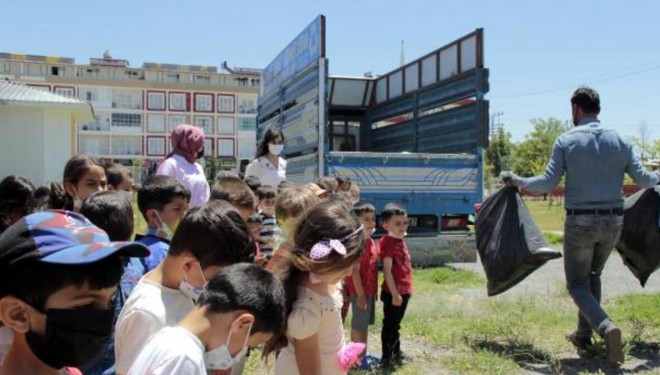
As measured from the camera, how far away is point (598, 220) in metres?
4.57

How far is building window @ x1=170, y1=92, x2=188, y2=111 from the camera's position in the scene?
240 ft

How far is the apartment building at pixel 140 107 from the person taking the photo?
71.9 meters

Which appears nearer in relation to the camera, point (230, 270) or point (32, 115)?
point (230, 270)

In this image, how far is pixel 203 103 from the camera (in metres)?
73.6

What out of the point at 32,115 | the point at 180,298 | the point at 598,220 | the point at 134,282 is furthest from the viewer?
the point at 32,115

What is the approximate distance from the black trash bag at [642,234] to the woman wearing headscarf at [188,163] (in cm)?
325

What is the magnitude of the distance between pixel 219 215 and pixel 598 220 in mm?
3334

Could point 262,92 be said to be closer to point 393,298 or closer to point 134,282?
point 393,298

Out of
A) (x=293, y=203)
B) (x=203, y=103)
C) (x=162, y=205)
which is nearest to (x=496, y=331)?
(x=293, y=203)

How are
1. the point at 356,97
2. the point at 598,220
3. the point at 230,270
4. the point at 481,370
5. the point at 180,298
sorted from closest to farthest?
the point at 230,270, the point at 180,298, the point at 481,370, the point at 598,220, the point at 356,97

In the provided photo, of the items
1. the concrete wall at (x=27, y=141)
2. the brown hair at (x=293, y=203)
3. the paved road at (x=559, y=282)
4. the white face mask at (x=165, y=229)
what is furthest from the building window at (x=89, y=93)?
the white face mask at (x=165, y=229)

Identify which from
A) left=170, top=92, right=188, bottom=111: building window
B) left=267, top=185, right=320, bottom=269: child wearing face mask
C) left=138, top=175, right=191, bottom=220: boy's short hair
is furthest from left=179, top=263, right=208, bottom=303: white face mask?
left=170, top=92, right=188, bottom=111: building window

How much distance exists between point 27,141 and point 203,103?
5804 centimetres

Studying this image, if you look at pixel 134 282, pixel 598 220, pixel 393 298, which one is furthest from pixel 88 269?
pixel 598 220
